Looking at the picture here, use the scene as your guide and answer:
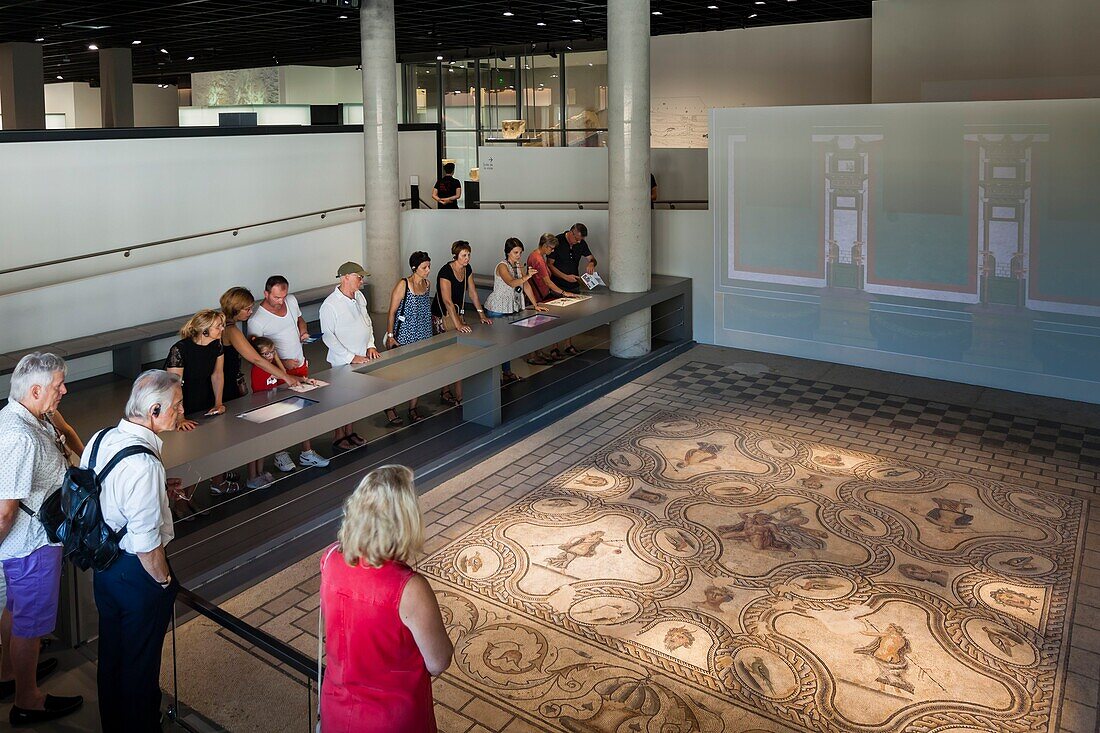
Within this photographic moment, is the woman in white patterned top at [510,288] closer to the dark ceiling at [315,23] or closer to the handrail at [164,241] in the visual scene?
the handrail at [164,241]

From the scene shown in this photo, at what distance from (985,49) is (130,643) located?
13.6m

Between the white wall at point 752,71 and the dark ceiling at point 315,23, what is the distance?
40cm

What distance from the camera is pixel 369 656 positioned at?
305cm

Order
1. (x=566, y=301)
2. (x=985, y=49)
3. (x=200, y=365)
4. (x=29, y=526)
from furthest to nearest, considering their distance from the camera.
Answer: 1. (x=985, y=49)
2. (x=566, y=301)
3. (x=200, y=365)
4. (x=29, y=526)

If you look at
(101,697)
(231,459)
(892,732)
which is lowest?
(892,732)

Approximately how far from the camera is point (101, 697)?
13.3ft

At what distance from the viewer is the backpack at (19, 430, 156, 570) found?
3717 mm

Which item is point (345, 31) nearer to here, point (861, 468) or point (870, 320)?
point (870, 320)

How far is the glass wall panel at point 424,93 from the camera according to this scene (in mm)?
26078

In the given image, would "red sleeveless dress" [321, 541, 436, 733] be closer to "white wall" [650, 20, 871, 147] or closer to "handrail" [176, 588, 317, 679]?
"handrail" [176, 588, 317, 679]

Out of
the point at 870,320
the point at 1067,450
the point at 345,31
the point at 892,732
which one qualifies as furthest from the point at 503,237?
the point at 892,732

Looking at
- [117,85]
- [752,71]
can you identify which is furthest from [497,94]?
[117,85]

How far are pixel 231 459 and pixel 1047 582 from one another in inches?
199

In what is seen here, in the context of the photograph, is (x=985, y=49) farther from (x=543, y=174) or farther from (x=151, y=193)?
(x=151, y=193)
